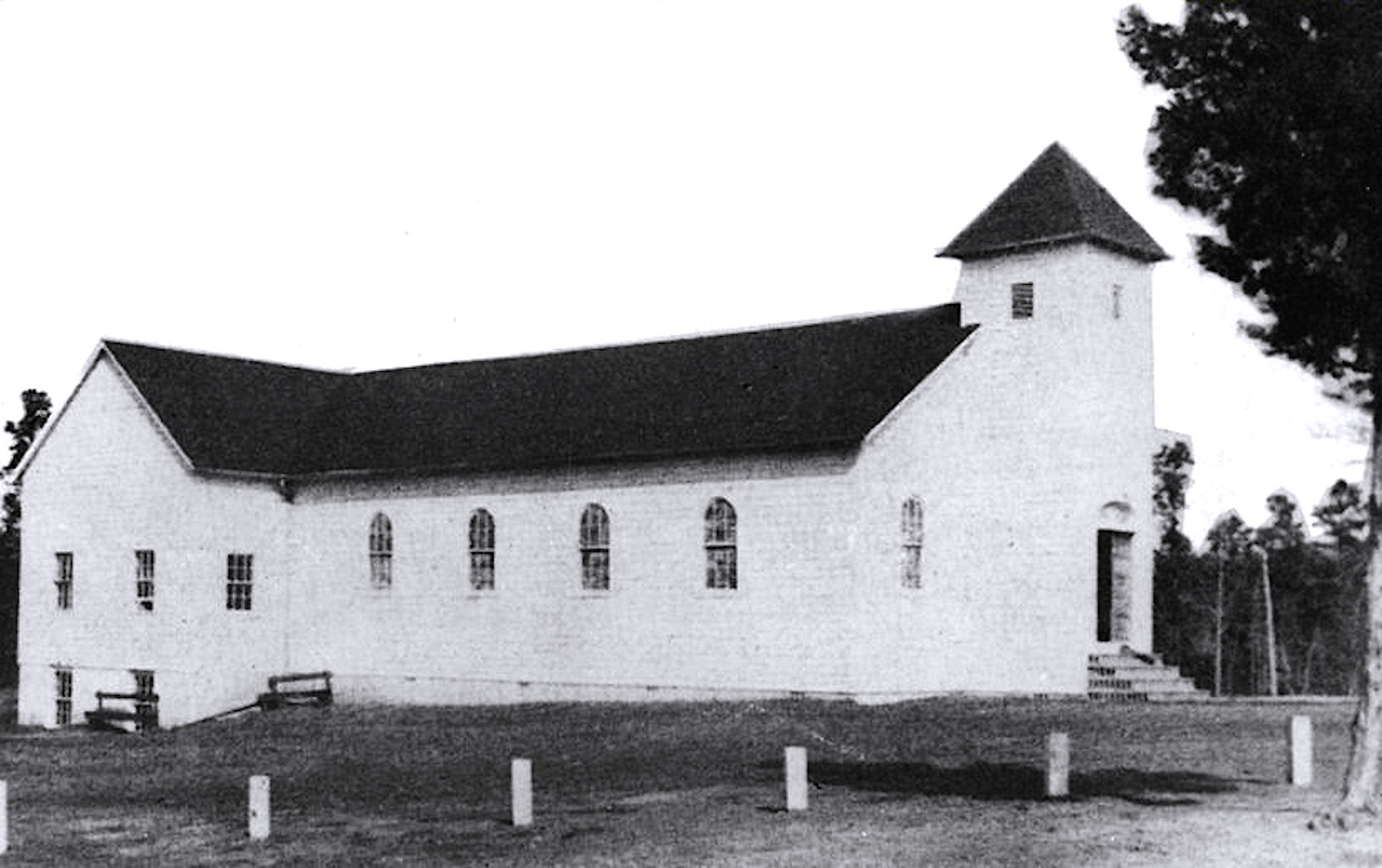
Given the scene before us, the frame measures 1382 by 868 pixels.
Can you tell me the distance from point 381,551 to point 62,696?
9.81 meters

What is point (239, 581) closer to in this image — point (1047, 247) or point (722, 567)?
point (722, 567)

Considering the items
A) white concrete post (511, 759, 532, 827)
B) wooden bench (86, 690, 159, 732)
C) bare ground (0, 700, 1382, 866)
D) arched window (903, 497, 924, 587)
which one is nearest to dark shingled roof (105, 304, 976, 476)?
arched window (903, 497, 924, 587)

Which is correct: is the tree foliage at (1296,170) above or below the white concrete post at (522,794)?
above

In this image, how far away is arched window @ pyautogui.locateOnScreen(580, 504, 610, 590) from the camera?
35219mm

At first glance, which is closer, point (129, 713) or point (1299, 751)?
point (1299, 751)

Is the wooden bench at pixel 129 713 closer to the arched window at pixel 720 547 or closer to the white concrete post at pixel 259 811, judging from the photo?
the arched window at pixel 720 547

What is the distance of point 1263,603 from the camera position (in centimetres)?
8388

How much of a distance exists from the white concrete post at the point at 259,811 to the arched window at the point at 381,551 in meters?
20.7

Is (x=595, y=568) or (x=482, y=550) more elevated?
(x=482, y=550)

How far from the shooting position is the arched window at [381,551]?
1556 inches

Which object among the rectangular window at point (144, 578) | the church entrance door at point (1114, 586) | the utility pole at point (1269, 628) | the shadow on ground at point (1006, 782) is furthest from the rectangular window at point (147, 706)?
the utility pole at point (1269, 628)

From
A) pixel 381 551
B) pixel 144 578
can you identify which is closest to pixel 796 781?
pixel 381 551

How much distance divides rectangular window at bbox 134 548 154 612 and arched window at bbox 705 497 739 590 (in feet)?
49.6

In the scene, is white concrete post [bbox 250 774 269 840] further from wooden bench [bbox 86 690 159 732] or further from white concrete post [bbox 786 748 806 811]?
wooden bench [bbox 86 690 159 732]
